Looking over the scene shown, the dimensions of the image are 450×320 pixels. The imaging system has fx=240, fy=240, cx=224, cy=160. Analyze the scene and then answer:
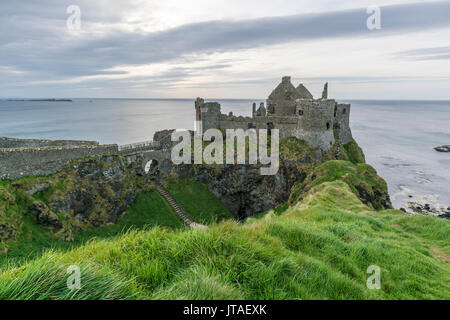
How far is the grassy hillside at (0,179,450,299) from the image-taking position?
4.07 metres

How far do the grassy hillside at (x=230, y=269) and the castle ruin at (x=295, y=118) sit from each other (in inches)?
1096

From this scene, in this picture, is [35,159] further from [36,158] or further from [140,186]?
[140,186]

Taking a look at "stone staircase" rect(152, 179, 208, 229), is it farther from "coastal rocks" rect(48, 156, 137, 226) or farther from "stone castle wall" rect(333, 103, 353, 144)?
"stone castle wall" rect(333, 103, 353, 144)

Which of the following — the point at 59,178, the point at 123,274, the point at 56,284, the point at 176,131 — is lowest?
the point at 59,178

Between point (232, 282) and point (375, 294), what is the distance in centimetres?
342

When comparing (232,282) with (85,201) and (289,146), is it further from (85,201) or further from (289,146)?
(289,146)

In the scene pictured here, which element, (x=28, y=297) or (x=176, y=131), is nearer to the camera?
(x=28, y=297)

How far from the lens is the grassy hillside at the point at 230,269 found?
160 inches

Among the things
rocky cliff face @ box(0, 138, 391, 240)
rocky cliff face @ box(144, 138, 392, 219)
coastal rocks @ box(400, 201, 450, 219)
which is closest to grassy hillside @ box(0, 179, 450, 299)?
rocky cliff face @ box(0, 138, 391, 240)

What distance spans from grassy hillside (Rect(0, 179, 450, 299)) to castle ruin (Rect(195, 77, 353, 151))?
27.8 metres

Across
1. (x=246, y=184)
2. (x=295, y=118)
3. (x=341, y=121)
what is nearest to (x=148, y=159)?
(x=246, y=184)
